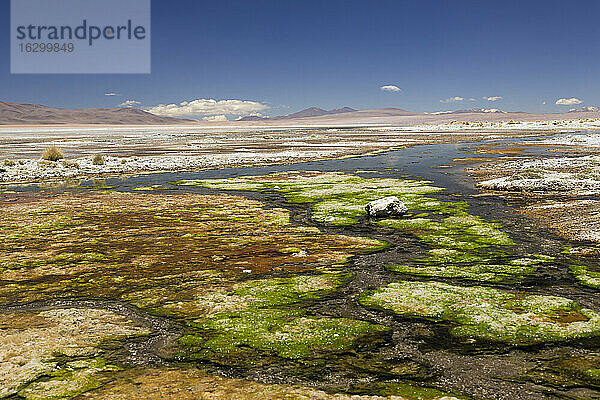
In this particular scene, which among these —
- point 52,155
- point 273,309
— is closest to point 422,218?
point 273,309

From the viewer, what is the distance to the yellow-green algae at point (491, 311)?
8195 mm

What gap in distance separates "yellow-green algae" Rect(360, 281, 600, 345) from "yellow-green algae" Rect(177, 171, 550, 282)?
128cm

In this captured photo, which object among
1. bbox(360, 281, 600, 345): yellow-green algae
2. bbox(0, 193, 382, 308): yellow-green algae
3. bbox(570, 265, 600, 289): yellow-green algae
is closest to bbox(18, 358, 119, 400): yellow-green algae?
bbox(0, 193, 382, 308): yellow-green algae

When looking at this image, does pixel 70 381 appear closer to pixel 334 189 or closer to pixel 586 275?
pixel 586 275

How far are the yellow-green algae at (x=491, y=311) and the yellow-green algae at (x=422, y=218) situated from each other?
1284 mm

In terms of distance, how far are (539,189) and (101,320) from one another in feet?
72.7

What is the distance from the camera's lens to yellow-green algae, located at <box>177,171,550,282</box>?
12078 mm

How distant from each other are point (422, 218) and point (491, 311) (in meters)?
9.00

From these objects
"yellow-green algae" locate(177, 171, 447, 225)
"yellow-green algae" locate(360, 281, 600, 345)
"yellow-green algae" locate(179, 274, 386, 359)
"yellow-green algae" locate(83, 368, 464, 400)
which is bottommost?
"yellow-green algae" locate(83, 368, 464, 400)

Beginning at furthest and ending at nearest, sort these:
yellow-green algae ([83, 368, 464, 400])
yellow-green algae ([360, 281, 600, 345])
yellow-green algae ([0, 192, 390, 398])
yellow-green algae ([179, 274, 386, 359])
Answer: yellow-green algae ([0, 192, 390, 398])
yellow-green algae ([360, 281, 600, 345])
yellow-green algae ([179, 274, 386, 359])
yellow-green algae ([83, 368, 464, 400])

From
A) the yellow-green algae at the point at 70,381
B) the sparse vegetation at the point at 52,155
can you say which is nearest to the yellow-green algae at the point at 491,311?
the yellow-green algae at the point at 70,381

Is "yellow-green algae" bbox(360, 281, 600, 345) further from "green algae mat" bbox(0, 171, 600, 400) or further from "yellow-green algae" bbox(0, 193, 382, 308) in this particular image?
"yellow-green algae" bbox(0, 193, 382, 308)

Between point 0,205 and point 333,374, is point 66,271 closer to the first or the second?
point 333,374

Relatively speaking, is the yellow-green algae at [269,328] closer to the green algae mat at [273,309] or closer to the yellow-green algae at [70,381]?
the green algae mat at [273,309]
